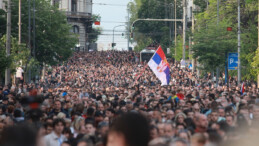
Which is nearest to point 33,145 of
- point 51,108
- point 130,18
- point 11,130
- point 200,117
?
point 11,130

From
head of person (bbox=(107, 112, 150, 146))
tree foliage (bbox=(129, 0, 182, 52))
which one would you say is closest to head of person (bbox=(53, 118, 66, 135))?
head of person (bbox=(107, 112, 150, 146))

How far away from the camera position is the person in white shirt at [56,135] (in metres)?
9.33

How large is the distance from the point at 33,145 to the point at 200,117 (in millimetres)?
7062

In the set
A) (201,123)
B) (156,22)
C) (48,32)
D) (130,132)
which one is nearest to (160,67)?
(48,32)

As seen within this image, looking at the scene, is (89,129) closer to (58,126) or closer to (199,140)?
(58,126)

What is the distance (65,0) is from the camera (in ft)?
379

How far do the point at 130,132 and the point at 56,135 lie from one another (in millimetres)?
7165

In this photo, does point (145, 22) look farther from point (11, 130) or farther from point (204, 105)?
point (11, 130)

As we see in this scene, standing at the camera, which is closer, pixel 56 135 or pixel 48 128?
pixel 56 135

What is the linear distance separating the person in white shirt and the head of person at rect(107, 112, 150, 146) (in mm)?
6554

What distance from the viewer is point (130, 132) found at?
2.72 meters

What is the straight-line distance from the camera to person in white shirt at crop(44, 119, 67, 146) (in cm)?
933

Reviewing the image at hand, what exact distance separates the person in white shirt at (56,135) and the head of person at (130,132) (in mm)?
6554

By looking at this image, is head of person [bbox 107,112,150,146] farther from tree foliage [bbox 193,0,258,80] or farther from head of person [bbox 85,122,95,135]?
tree foliage [bbox 193,0,258,80]
